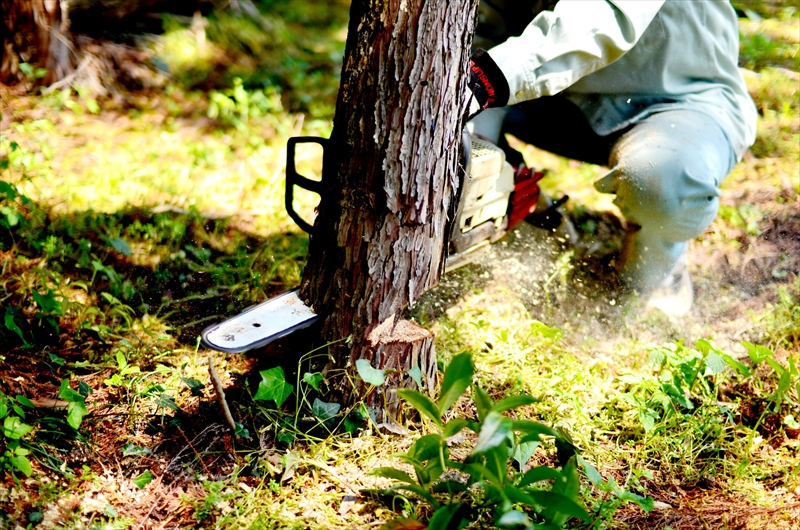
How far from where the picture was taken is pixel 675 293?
2732 millimetres

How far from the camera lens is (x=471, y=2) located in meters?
1.62

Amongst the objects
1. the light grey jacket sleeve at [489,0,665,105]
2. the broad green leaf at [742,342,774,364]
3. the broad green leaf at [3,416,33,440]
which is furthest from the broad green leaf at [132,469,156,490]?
A: the broad green leaf at [742,342,774,364]

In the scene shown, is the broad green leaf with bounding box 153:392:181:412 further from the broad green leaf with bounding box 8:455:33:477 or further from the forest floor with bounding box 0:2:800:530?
the broad green leaf with bounding box 8:455:33:477

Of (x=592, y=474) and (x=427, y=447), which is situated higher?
(x=427, y=447)

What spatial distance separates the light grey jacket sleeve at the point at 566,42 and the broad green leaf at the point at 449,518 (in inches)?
48.1

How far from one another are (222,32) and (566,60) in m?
2.79

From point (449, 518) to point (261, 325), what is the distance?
67 cm

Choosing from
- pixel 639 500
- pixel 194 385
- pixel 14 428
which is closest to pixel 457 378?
pixel 639 500

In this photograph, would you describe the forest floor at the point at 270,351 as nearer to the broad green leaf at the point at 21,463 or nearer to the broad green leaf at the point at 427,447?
the broad green leaf at the point at 21,463

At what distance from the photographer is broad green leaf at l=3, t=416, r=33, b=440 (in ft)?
5.15

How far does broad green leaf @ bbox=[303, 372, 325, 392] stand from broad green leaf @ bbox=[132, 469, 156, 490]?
1.49ft

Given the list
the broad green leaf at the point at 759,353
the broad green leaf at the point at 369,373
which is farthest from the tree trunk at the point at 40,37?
the broad green leaf at the point at 759,353

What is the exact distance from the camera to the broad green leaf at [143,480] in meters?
Result: 1.62

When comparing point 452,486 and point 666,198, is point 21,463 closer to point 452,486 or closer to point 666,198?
point 452,486
